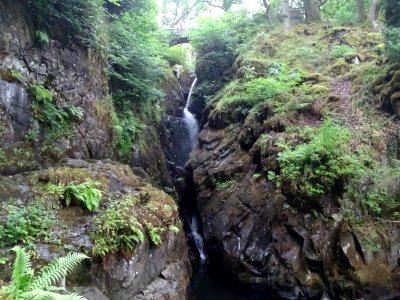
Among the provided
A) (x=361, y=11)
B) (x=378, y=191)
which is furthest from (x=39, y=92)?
(x=361, y=11)

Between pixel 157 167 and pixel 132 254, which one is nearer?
pixel 132 254

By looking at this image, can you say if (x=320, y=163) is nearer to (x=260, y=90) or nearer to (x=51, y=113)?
(x=260, y=90)

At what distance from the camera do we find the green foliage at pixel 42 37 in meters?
8.80

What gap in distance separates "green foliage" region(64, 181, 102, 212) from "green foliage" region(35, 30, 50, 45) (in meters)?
4.22

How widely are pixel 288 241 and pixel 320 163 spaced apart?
8.25ft

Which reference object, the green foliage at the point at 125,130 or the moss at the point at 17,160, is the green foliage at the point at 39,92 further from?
the green foliage at the point at 125,130

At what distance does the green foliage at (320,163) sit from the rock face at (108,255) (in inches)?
150

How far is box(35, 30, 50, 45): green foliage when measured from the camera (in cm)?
880

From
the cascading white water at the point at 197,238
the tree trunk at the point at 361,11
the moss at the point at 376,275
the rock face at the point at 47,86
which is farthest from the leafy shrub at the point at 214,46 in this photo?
the moss at the point at 376,275

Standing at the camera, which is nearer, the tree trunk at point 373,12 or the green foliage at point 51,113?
the green foliage at point 51,113

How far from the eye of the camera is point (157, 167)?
45.5 feet

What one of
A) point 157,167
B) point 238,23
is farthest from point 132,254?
point 238,23

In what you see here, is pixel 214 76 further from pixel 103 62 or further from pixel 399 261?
pixel 399 261

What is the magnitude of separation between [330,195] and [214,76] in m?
11.1
